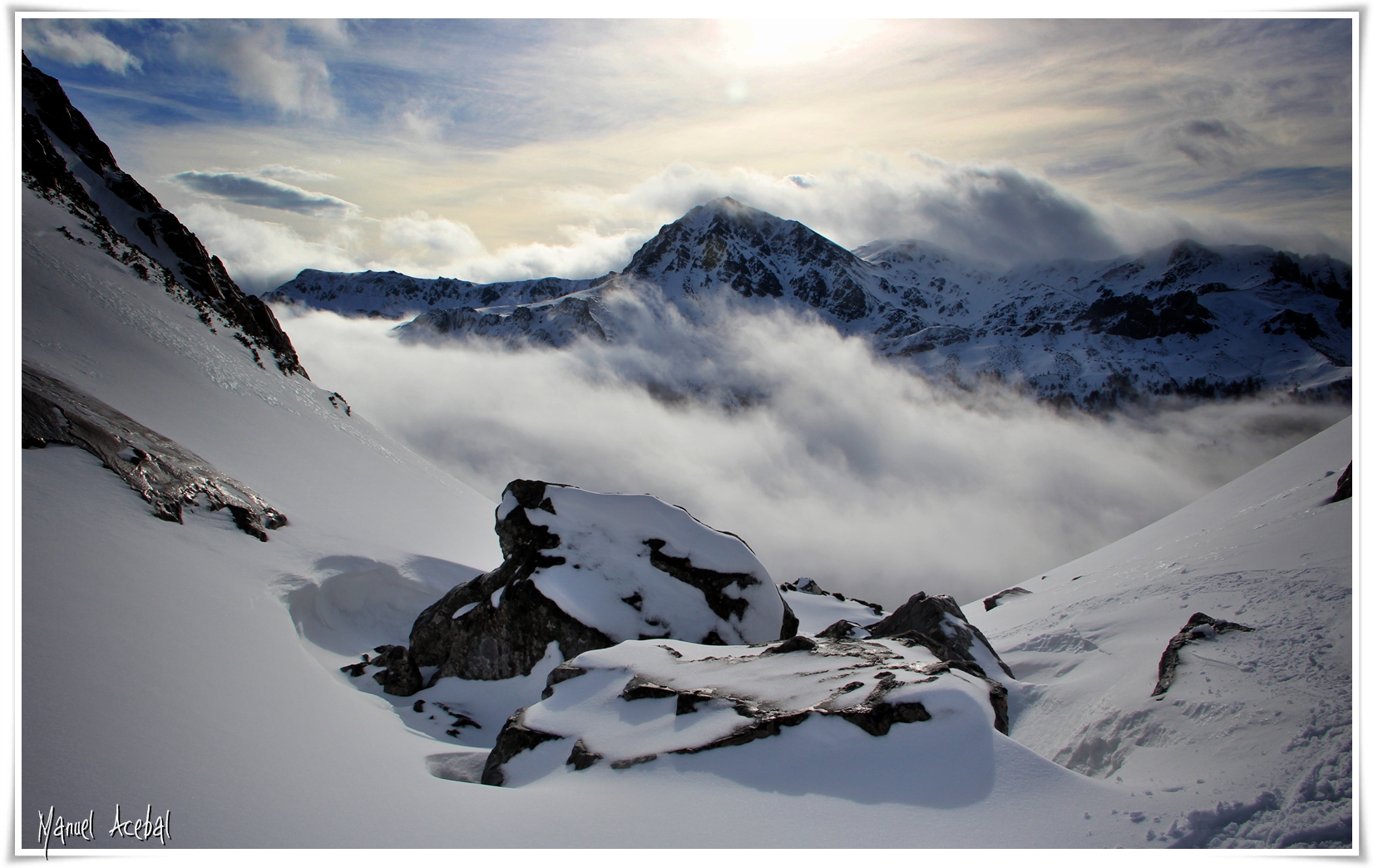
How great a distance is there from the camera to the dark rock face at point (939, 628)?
51.2 ft

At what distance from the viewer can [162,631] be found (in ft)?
31.7

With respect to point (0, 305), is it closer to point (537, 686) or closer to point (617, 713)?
point (617, 713)

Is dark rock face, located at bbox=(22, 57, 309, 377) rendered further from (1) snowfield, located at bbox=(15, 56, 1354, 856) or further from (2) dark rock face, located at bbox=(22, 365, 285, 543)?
(2) dark rock face, located at bbox=(22, 365, 285, 543)

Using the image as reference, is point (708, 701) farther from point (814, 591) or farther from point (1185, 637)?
point (814, 591)

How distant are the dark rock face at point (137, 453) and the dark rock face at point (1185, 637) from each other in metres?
19.9

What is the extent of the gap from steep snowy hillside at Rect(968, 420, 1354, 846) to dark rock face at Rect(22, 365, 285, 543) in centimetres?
1871

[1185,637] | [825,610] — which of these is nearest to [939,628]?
[1185,637]

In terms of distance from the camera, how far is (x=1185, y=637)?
1127 centimetres

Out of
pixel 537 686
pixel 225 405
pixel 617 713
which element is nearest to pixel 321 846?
pixel 617 713

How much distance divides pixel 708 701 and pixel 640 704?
3.67ft

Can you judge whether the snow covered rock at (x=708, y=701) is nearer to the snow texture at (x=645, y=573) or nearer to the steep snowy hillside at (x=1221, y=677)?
the steep snowy hillside at (x=1221, y=677)
